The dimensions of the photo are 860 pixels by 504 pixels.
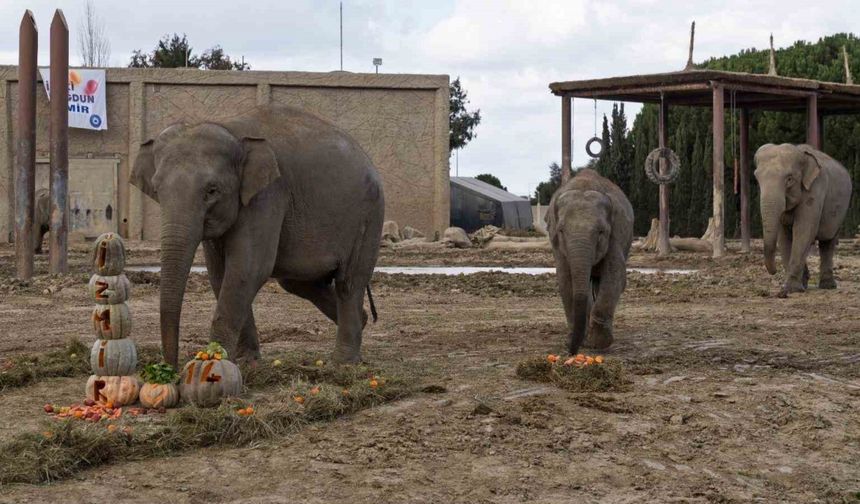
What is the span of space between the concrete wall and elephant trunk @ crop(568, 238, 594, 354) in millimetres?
24838

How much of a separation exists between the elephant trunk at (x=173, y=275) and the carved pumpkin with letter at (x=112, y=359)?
24cm

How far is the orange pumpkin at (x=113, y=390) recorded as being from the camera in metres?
7.58

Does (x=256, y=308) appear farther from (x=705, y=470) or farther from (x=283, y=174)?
(x=705, y=470)

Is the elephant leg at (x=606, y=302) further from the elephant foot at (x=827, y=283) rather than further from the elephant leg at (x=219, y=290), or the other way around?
the elephant foot at (x=827, y=283)

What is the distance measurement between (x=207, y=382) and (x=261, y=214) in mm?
1458

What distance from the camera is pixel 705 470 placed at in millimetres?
6469

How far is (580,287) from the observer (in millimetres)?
10000

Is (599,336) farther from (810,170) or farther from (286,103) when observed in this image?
(286,103)

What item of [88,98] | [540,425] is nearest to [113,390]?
[540,425]

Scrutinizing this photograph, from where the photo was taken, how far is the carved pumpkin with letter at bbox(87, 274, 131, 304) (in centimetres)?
779

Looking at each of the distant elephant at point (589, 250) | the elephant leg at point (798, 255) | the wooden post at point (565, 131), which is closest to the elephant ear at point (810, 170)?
the elephant leg at point (798, 255)

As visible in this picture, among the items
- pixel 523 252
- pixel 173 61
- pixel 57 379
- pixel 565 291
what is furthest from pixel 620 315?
pixel 173 61

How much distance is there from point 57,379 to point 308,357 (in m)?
2.06

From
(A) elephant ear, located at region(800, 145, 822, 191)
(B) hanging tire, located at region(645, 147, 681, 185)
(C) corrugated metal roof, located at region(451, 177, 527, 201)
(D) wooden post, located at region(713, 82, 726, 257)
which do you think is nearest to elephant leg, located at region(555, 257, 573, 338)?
(A) elephant ear, located at region(800, 145, 822, 191)
